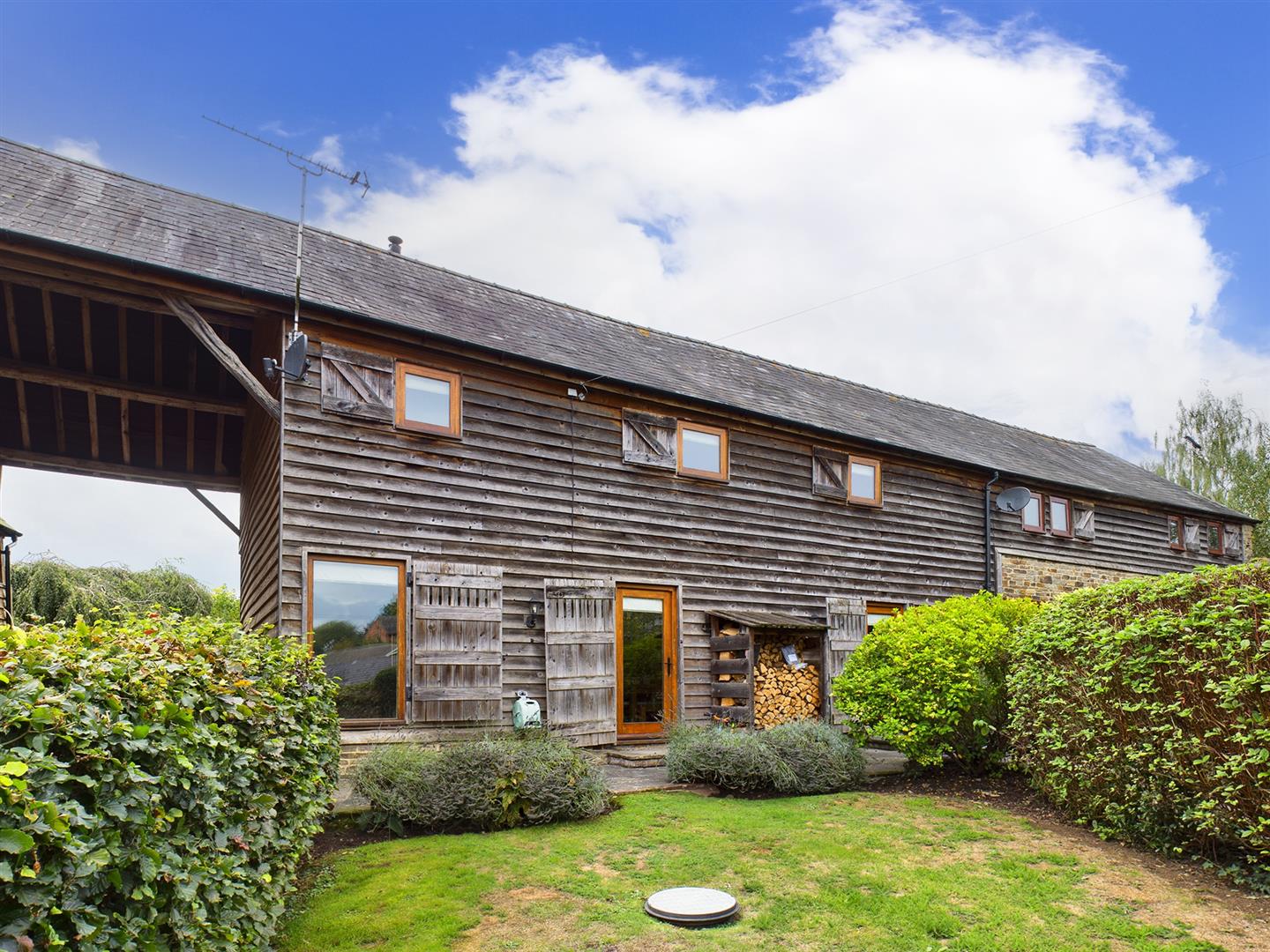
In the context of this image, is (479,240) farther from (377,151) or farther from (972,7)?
(972,7)

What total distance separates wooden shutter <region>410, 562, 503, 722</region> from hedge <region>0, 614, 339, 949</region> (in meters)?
4.93

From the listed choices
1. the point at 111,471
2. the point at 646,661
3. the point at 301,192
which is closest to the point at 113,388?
the point at 111,471

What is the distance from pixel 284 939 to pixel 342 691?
188 inches

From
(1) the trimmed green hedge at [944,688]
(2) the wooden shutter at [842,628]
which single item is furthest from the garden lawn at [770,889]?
(2) the wooden shutter at [842,628]

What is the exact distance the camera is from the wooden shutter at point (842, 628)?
535 inches

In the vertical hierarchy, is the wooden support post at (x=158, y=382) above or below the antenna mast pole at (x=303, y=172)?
below

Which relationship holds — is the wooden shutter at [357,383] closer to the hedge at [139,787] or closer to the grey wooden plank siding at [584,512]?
the grey wooden plank siding at [584,512]

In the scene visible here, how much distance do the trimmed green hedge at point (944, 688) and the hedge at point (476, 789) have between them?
11.0 ft

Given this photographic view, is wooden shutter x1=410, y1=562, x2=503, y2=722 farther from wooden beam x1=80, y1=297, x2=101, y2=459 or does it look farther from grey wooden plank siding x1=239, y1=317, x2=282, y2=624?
wooden beam x1=80, y1=297, x2=101, y2=459

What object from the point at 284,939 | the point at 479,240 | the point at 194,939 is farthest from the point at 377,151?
the point at 194,939

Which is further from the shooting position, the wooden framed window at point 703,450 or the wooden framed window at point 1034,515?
the wooden framed window at point 1034,515

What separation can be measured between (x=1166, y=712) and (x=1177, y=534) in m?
18.0

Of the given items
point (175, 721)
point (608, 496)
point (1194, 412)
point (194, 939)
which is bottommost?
point (194, 939)

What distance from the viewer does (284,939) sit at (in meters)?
4.95
